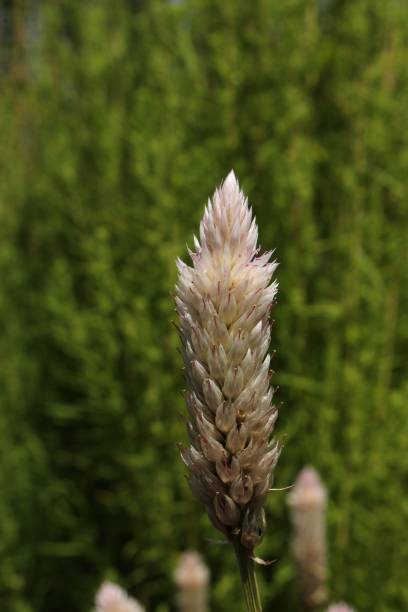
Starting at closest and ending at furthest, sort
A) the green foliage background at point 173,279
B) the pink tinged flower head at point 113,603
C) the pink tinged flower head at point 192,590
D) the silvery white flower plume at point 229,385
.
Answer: the silvery white flower plume at point 229,385 < the pink tinged flower head at point 113,603 < the pink tinged flower head at point 192,590 < the green foliage background at point 173,279

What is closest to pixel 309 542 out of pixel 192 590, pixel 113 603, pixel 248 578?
pixel 192 590

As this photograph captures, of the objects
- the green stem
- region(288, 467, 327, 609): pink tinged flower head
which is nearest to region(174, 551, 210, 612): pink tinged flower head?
region(288, 467, 327, 609): pink tinged flower head

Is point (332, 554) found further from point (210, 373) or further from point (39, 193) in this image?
point (210, 373)

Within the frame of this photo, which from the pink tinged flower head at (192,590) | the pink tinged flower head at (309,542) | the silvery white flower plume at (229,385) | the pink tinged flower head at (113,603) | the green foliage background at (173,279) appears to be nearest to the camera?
the silvery white flower plume at (229,385)

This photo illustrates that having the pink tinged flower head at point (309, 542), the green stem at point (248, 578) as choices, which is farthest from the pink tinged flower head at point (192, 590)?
the green stem at point (248, 578)

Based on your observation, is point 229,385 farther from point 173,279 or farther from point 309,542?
point 173,279

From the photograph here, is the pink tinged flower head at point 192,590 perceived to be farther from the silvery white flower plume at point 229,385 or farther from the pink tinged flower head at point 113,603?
the silvery white flower plume at point 229,385

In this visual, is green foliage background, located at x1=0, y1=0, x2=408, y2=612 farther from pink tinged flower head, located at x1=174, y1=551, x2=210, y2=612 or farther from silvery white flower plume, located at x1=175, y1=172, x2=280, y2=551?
silvery white flower plume, located at x1=175, y1=172, x2=280, y2=551
